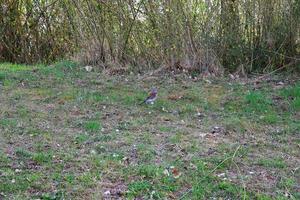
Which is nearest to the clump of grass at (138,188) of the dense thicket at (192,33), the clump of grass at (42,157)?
the clump of grass at (42,157)

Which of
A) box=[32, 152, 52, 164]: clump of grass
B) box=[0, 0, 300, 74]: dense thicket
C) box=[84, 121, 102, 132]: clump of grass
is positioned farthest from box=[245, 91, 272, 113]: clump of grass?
box=[32, 152, 52, 164]: clump of grass

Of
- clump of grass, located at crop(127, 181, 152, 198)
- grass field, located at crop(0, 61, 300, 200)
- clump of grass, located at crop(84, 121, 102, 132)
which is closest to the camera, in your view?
clump of grass, located at crop(127, 181, 152, 198)

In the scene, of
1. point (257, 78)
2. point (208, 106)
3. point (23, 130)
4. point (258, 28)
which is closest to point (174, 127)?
point (208, 106)

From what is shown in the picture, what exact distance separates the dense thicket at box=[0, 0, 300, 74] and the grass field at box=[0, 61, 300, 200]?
71 cm

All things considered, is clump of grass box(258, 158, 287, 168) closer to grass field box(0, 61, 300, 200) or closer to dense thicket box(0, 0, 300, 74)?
grass field box(0, 61, 300, 200)

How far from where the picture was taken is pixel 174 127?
16.7ft

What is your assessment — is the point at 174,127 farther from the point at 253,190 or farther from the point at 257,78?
the point at 257,78

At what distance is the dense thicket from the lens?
7668 millimetres

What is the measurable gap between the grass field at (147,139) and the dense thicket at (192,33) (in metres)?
0.71

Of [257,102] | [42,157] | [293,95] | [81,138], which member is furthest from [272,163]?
[293,95]

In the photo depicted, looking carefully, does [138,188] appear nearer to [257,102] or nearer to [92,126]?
[92,126]

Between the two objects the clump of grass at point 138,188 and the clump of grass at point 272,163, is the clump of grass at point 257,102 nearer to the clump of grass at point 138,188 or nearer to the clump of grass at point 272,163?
the clump of grass at point 272,163

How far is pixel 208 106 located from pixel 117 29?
9.31 feet

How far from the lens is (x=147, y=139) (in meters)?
4.66
